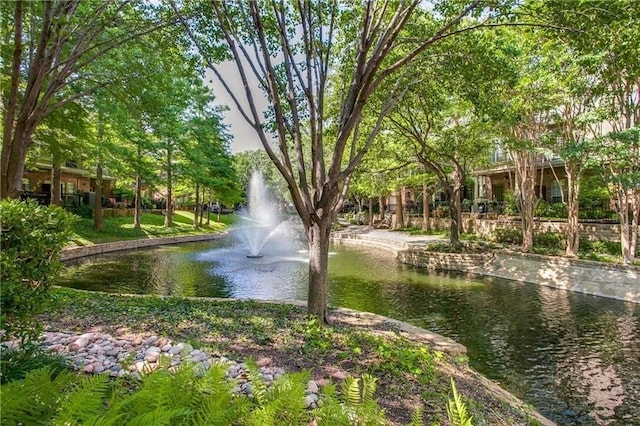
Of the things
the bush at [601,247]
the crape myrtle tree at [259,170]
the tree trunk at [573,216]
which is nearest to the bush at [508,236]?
the bush at [601,247]

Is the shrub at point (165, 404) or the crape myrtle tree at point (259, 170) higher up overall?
the crape myrtle tree at point (259, 170)

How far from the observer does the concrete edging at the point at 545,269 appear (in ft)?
32.5

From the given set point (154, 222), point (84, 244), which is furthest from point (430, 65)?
point (154, 222)

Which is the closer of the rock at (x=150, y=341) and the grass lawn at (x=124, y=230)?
the rock at (x=150, y=341)

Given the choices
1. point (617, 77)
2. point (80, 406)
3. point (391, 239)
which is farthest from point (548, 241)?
point (80, 406)

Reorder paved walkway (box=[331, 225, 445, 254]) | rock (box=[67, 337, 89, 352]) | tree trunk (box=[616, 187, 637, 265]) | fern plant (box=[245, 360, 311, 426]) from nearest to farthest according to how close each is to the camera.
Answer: fern plant (box=[245, 360, 311, 426]) < rock (box=[67, 337, 89, 352]) < tree trunk (box=[616, 187, 637, 265]) < paved walkway (box=[331, 225, 445, 254])

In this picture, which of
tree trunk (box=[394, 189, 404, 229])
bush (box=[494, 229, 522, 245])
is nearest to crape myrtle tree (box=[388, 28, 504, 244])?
bush (box=[494, 229, 522, 245])

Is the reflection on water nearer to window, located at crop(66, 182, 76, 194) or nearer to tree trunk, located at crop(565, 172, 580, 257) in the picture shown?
tree trunk, located at crop(565, 172, 580, 257)

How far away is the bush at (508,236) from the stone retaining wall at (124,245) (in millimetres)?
16432

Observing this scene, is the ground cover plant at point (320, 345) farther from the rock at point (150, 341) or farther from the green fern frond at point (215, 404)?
the green fern frond at point (215, 404)

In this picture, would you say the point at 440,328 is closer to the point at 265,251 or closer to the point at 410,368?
the point at 410,368

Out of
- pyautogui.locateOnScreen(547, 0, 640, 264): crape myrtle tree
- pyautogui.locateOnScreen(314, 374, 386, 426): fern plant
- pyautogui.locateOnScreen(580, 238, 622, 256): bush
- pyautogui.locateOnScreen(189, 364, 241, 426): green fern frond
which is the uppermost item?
pyautogui.locateOnScreen(547, 0, 640, 264): crape myrtle tree

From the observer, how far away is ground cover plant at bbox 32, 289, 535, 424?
3.70 m

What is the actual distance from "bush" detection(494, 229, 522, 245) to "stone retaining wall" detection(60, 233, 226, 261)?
53.9ft
